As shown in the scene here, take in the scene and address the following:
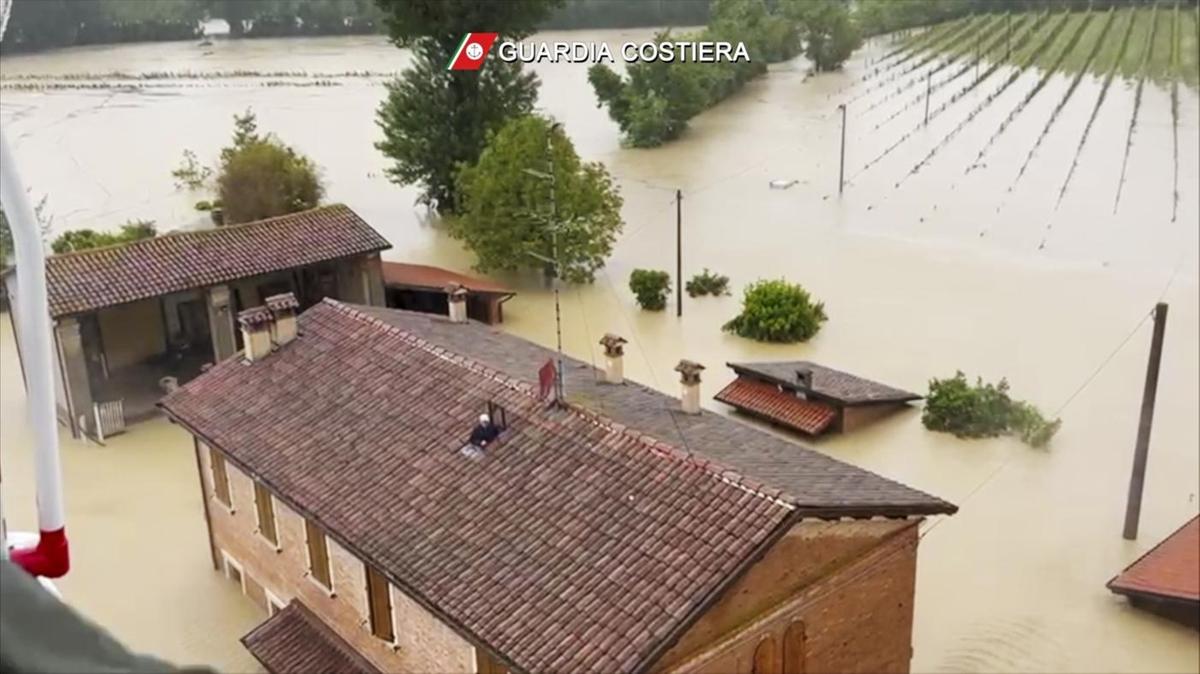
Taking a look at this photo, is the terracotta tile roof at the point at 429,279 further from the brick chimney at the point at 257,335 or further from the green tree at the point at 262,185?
the brick chimney at the point at 257,335

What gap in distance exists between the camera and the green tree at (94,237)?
10430mm

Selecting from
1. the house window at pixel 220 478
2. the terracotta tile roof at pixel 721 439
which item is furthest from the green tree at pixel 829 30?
the house window at pixel 220 478

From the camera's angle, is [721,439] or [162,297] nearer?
[721,439]

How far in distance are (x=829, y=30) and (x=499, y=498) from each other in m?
11.5

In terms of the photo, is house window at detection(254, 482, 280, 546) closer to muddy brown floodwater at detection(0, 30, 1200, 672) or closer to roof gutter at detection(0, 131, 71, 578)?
muddy brown floodwater at detection(0, 30, 1200, 672)

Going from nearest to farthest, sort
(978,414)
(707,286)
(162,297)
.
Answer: (978,414), (162,297), (707,286)

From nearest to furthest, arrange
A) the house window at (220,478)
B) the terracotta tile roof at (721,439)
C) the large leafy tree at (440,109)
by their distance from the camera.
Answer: the terracotta tile roof at (721,439), the house window at (220,478), the large leafy tree at (440,109)

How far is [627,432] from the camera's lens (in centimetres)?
400

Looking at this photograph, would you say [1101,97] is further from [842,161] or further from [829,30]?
[829,30]

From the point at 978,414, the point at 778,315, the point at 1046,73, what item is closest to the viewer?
the point at 978,414

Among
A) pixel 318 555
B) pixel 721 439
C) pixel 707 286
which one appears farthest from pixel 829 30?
pixel 318 555

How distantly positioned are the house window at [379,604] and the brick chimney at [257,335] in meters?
1.62

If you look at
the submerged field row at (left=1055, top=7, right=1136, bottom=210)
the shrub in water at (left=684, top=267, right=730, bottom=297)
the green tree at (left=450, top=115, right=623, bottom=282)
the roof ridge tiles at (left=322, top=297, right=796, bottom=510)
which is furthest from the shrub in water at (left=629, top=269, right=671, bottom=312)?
the roof ridge tiles at (left=322, top=297, right=796, bottom=510)

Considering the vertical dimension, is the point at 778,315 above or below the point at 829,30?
below
